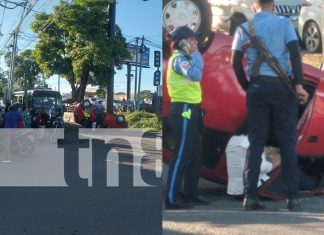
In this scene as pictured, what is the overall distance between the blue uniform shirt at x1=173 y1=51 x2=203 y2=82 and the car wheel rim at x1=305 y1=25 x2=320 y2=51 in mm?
693

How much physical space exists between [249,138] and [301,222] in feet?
2.05

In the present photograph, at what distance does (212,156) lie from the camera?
2.98m

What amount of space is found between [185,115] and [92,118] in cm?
52

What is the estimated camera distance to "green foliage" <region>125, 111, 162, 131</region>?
267cm

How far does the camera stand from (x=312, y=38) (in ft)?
9.75

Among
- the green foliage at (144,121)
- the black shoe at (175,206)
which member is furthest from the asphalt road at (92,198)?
the black shoe at (175,206)

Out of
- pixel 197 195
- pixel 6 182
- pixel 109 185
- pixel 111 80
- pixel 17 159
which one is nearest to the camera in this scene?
pixel 111 80

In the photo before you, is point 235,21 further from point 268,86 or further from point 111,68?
point 111,68

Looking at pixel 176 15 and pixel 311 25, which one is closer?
pixel 176 15

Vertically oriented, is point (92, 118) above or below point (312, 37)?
below

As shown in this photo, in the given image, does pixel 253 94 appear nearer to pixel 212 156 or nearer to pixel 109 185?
pixel 212 156

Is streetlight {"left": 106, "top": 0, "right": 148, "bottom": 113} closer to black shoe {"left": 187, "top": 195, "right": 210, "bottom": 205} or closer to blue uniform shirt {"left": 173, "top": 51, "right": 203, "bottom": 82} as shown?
blue uniform shirt {"left": 173, "top": 51, "right": 203, "bottom": 82}

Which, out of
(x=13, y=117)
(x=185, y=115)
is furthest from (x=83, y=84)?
(x=13, y=117)

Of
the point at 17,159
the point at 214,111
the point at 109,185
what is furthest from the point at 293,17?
the point at 17,159
